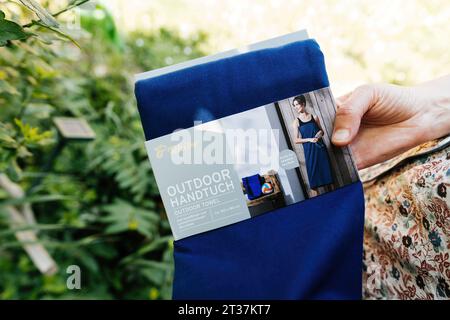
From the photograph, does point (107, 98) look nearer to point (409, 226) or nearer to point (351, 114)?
point (351, 114)

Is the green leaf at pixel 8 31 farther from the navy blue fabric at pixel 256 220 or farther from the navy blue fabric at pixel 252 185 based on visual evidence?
the navy blue fabric at pixel 252 185

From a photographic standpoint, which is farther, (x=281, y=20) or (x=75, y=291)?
(x=281, y=20)

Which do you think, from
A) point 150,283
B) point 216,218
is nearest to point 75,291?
point 150,283

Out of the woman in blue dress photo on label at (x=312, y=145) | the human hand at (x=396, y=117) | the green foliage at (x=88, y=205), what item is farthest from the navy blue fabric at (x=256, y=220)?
the green foliage at (x=88, y=205)

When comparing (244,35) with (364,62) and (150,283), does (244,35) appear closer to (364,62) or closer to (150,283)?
(364,62)

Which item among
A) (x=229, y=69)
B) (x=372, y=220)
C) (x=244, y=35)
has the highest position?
(x=244, y=35)

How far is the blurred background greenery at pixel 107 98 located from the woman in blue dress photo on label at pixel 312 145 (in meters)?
0.41

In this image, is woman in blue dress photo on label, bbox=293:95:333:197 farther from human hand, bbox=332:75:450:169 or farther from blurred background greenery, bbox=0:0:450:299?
blurred background greenery, bbox=0:0:450:299

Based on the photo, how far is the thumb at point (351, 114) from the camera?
2.51ft

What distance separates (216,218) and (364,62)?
2.09 metres

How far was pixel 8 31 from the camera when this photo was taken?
545 millimetres

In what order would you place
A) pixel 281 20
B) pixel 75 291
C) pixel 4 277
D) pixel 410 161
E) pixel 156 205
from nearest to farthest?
pixel 410 161 → pixel 75 291 → pixel 4 277 → pixel 156 205 → pixel 281 20

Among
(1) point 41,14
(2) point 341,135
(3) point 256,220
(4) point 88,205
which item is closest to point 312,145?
(2) point 341,135

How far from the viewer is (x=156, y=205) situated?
1533mm
